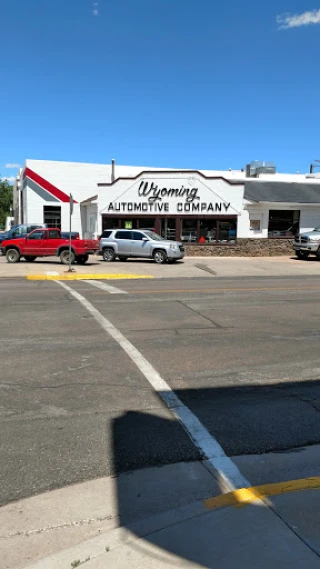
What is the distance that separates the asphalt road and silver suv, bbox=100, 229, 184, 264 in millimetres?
13343

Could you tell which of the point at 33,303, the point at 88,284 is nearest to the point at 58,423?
the point at 33,303

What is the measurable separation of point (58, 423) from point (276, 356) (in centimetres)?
366

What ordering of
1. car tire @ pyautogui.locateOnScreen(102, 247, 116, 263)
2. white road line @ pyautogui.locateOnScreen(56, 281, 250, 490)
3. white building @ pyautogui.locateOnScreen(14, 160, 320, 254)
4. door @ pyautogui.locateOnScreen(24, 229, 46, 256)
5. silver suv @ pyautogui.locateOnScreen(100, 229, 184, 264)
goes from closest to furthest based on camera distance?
white road line @ pyautogui.locateOnScreen(56, 281, 250, 490), door @ pyautogui.locateOnScreen(24, 229, 46, 256), silver suv @ pyautogui.locateOnScreen(100, 229, 184, 264), car tire @ pyautogui.locateOnScreen(102, 247, 116, 263), white building @ pyautogui.locateOnScreen(14, 160, 320, 254)

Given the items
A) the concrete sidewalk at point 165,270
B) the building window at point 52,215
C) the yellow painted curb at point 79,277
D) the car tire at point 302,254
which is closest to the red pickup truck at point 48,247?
the concrete sidewalk at point 165,270

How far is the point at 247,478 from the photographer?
11.6ft

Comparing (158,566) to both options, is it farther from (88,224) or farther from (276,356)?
(88,224)

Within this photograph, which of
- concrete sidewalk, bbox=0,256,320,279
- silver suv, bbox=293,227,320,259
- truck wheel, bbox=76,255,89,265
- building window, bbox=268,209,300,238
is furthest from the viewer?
building window, bbox=268,209,300,238

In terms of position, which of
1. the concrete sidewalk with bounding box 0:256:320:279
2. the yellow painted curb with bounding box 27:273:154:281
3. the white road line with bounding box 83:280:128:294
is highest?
the white road line with bounding box 83:280:128:294

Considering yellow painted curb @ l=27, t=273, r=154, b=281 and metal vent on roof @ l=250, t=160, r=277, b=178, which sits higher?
metal vent on roof @ l=250, t=160, r=277, b=178

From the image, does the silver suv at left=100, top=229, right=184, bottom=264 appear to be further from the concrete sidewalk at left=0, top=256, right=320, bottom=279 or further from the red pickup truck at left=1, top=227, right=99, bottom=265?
the red pickup truck at left=1, top=227, right=99, bottom=265

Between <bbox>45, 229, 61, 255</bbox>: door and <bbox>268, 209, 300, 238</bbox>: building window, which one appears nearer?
<bbox>45, 229, 61, 255</bbox>: door

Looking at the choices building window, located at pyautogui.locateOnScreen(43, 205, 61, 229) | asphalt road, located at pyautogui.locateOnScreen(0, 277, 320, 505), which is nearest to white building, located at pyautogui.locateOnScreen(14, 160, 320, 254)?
building window, located at pyautogui.locateOnScreen(43, 205, 61, 229)

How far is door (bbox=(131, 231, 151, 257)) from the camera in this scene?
24656 millimetres

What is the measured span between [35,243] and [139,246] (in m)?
5.30
